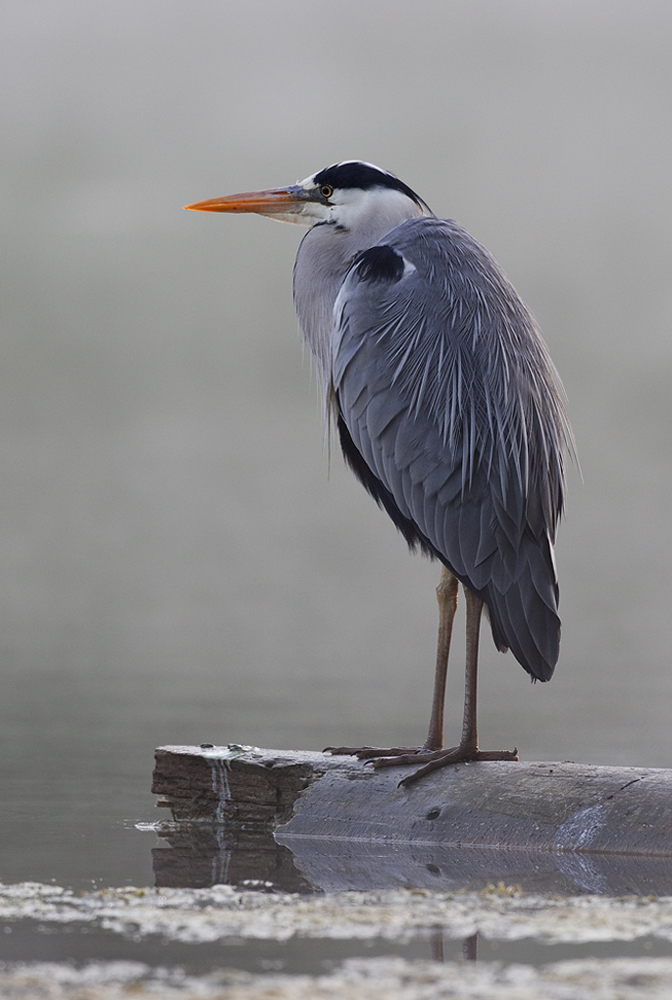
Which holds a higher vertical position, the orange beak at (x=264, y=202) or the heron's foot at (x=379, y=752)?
the orange beak at (x=264, y=202)

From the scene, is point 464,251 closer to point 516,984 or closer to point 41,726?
point 516,984

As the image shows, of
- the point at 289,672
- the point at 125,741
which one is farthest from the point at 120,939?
the point at 289,672

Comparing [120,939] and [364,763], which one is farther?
[364,763]

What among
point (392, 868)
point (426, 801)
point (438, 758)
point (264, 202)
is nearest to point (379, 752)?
point (438, 758)

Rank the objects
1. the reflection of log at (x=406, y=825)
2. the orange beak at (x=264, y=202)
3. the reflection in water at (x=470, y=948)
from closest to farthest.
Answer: the reflection in water at (x=470, y=948) < the reflection of log at (x=406, y=825) < the orange beak at (x=264, y=202)

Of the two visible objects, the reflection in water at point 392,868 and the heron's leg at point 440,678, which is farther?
the heron's leg at point 440,678

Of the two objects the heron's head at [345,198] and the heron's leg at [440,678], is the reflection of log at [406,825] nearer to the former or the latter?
the heron's leg at [440,678]

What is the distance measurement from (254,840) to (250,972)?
7.06 feet

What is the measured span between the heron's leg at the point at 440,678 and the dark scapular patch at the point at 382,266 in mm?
1231

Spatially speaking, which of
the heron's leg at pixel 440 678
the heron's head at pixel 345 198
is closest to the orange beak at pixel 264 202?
the heron's head at pixel 345 198

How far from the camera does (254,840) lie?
14.5 feet

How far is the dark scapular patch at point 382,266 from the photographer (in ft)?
16.0

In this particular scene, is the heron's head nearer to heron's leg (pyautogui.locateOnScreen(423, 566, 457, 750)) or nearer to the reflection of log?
heron's leg (pyautogui.locateOnScreen(423, 566, 457, 750))

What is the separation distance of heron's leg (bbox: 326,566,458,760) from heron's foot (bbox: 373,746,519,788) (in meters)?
0.07
